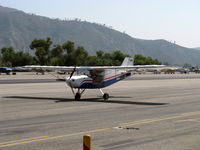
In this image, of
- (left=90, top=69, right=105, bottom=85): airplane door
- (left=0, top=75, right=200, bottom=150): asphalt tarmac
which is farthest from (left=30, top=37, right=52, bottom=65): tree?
(left=0, top=75, right=200, bottom=150): asphalt tarmac

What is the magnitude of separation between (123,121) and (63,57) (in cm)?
14590

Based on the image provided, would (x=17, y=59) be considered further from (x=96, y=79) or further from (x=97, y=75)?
(x=96, y=79)

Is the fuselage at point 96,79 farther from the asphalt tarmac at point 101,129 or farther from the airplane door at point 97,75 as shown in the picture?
the asphalt tarmac at point 101,129

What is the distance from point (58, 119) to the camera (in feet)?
54.4

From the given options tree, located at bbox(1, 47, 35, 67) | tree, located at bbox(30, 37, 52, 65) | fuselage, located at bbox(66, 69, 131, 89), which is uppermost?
tree, located at bbox(30, 37, 52, 65)

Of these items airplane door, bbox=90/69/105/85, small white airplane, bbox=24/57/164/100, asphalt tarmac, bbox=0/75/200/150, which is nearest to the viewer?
asphalt tarmac, bbox=0/75/200/150

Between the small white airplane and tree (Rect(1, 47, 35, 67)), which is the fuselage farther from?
tree (Rect(1, 47, 35, 67))

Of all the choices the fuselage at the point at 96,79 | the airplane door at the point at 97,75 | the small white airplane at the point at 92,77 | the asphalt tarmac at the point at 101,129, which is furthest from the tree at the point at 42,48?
the asphalt tarmac at the point at 101,129

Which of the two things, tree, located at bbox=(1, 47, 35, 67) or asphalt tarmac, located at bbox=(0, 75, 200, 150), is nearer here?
asphalt tarmac, located at bbox=(0, 75, 200, 150)

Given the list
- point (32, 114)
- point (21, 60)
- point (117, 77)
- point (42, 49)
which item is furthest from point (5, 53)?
point (32, 114)

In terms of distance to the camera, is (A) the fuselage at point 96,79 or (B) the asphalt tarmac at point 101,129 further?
(A) the fuselage at point 96,79

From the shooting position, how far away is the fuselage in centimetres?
2657

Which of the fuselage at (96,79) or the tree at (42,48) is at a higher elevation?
the tree at (42,48)

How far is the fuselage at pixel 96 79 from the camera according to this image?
26.6 metres
